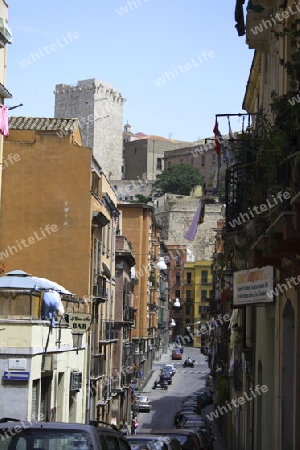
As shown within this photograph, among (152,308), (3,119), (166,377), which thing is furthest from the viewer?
(152,308)

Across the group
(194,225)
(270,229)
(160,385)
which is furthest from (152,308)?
(270,229)

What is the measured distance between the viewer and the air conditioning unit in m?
35.5

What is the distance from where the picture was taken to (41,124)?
41.8 metres

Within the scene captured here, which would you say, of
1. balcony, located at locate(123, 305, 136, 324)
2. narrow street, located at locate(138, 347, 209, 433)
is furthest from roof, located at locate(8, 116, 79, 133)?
balcony, located at locate(123, 305, 136, 324)

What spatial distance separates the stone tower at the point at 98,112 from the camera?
176750 mm

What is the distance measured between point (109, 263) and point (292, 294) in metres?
33.8

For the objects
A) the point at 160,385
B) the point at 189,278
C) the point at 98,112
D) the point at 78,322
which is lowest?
the point at 160,385

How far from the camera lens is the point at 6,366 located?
27.2m

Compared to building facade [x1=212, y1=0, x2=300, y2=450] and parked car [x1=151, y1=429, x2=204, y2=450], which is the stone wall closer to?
building facade [x1=212, y1=0, x2=300, y2=450]

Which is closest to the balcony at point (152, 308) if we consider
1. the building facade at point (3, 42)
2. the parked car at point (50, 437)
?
the building facade at point (3, 42)

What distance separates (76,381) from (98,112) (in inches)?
5662

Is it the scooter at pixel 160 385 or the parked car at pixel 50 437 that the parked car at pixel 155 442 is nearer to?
the parked car at pixel 50 437

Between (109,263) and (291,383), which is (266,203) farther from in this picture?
(109,263)

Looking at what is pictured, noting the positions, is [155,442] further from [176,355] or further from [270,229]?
[176,355]
